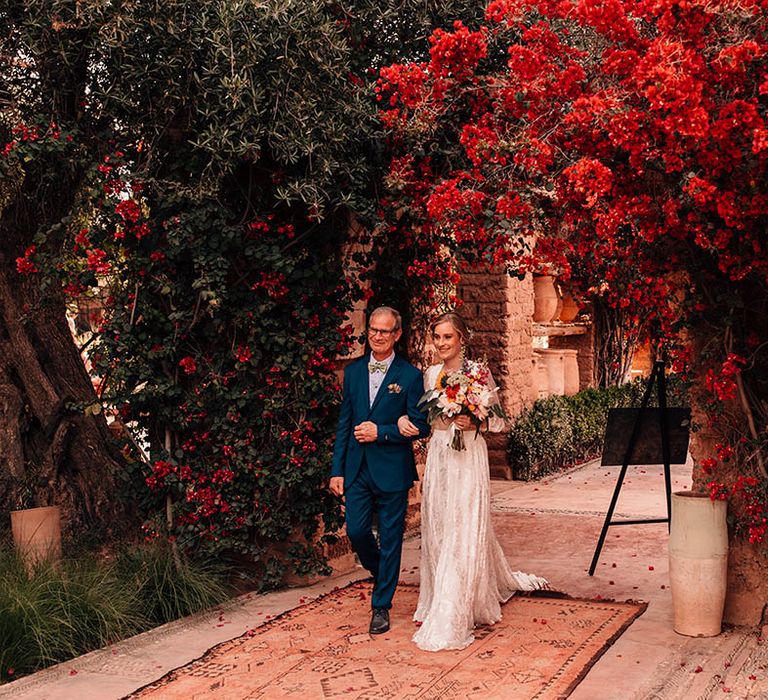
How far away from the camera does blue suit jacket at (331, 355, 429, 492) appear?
5.57m

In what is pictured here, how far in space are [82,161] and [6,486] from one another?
2.37 metres

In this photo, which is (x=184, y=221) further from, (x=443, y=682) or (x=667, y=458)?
(x=667, y=458)

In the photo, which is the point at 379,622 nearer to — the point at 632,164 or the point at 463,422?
the point at 463,422

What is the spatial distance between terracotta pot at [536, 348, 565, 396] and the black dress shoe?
7.41 meters

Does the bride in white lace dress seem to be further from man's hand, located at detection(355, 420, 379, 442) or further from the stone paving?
the stone paving

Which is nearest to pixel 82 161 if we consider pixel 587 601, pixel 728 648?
pixel 587 601

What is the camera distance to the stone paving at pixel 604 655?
471cm

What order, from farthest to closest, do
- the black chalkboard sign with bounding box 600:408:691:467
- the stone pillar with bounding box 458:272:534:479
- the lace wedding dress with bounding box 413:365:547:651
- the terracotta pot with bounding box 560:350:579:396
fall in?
the terracotta pot with bounding box 560:350:579:396 < the stone pillar with bounding box 458:272:534:479 < the black chalkboard sign with bounding box 600:408:691:467 < the lace wedding dress with bounding box 413:365:547:651

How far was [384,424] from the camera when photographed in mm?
5633

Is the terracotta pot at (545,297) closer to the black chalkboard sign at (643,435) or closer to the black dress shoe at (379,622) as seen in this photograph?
the black chalkboard sign at (643,435)

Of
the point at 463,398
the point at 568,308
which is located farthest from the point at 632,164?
the point at 568,308

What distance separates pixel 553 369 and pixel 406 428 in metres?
7.56

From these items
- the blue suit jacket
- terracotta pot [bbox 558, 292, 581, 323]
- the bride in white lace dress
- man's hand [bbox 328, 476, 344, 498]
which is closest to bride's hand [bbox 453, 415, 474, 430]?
the bride in white lace dress

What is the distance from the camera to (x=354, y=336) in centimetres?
709
